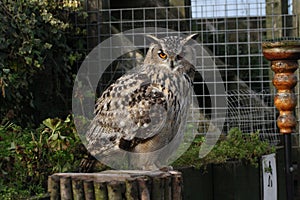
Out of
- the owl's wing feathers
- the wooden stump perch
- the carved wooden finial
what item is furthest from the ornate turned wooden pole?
the wooden stump perch

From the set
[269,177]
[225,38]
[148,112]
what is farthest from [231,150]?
[148,112]

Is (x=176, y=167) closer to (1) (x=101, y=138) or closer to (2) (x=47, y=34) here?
(1) (x=101, y=138)

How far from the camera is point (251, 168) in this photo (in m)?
5.13

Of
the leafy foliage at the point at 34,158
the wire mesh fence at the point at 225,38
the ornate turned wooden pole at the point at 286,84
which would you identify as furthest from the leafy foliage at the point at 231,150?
the ornate turned wooden pole at the point at 286,84

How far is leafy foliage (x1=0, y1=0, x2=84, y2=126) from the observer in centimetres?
539

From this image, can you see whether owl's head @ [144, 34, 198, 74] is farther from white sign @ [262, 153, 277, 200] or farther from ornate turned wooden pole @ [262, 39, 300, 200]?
white sign @ [262, 153, 277, 200]

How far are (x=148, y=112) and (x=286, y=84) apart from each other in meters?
0.78

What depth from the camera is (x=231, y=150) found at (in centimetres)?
509

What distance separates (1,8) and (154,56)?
2.25m

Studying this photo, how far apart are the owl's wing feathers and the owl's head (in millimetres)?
116

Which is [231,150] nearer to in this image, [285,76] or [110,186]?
[285,76]

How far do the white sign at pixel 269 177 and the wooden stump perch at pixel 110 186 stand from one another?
235 cm

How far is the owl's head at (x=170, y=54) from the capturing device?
11.6 feet

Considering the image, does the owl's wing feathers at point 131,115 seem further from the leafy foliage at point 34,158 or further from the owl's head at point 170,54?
the leafy foliage at point 34,158
